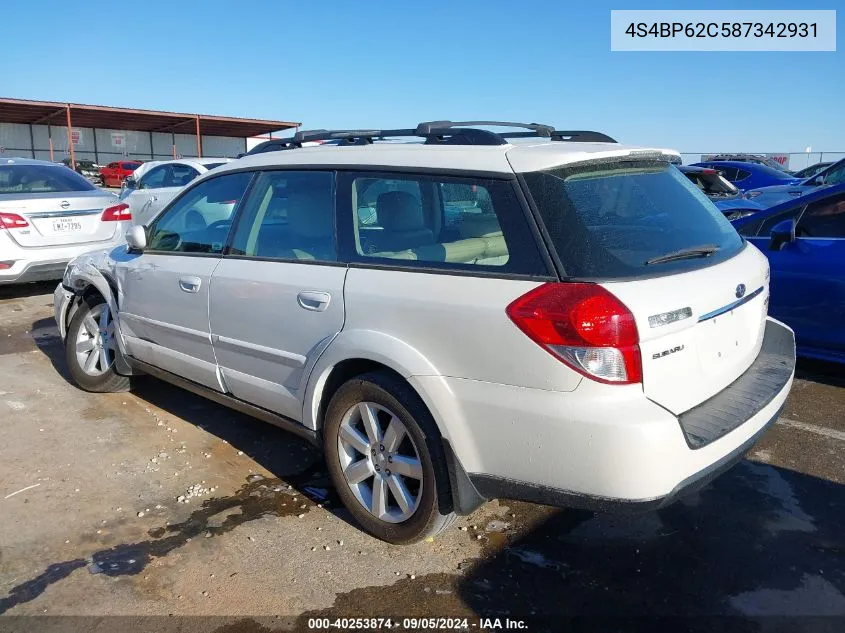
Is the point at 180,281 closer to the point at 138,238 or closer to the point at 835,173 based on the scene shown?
the point at 138,238

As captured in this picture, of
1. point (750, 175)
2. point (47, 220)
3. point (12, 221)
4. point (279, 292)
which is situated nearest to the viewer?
point (279, 292)

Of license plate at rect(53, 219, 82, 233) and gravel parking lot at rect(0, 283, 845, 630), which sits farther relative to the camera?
license plate at rect(53, 219, 82, 233)

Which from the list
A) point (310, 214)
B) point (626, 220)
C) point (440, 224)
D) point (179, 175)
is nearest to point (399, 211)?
point (440, 224)

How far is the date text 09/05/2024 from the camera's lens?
256 cm

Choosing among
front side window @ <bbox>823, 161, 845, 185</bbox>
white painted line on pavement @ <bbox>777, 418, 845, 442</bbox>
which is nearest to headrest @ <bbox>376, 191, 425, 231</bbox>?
white painted line on pavement @ <bbox>777, 418, 845, 442</bbox>

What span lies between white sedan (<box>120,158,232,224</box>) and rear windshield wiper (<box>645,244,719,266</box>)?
1053 cm

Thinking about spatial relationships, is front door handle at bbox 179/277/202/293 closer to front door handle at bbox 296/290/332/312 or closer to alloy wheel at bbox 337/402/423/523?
front door handle at bbox 296/290/332/312

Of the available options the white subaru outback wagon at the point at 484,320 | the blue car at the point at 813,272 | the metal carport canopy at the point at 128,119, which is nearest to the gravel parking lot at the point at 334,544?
the white subaru outback wagon at the point at 484,320

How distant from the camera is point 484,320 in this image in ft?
8.43

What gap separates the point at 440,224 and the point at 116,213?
6.13m

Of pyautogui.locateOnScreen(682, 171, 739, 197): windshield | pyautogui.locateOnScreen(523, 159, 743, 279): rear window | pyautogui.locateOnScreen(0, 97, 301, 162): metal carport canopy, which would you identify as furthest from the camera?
pyautogui.locateOnScreen(0, 97, 301, 162): metal carport canopy

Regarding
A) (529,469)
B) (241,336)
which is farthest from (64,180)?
(529,469)

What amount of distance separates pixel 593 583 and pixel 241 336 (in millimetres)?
2043

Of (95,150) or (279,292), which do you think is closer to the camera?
(279,292)
